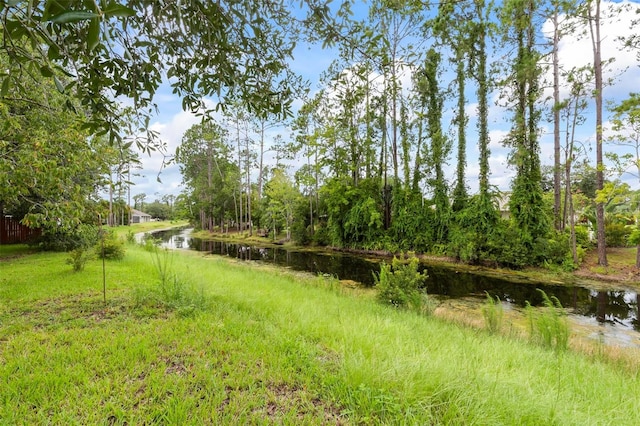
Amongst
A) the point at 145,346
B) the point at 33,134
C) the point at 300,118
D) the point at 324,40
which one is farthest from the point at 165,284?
the point at 324,40

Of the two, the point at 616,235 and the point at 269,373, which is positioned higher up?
the point at 616,235

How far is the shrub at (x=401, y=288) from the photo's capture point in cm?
619

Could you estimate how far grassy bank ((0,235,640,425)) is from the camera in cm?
199

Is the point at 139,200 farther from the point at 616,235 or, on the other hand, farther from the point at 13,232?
the point at 616,235

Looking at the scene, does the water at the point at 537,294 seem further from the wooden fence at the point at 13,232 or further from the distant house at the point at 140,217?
the distant house at the point at 140,217

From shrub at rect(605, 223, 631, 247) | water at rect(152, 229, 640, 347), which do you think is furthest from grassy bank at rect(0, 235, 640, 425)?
shrub at rect(605, 223, 631, 247)

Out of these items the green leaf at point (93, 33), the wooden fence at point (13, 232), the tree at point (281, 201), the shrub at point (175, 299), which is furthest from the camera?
the tree at point (281, 201)

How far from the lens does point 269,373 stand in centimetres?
248

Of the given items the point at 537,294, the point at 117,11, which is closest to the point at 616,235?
the point at 537,294

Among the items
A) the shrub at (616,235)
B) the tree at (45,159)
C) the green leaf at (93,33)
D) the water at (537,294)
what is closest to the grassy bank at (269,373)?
the tree at (45,159)

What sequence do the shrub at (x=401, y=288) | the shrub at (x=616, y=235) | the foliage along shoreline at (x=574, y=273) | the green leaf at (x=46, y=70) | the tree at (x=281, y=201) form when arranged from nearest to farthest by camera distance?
the green leaf at (x=46, y=70), the shrub at (x=401, y=288), the foliage along shoreline at (x=574, y=273), the shrub at (x=616, y=235), the tree at (x=281, y=201)

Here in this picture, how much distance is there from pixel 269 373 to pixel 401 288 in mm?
4515

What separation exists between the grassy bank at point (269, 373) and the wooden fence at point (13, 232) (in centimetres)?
1181

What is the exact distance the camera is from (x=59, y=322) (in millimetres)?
3709
